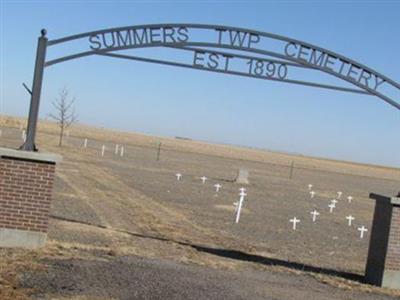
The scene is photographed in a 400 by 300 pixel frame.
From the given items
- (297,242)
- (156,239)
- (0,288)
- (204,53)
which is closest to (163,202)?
(297,242)

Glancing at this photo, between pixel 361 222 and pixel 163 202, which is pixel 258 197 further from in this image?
pixel 163 202

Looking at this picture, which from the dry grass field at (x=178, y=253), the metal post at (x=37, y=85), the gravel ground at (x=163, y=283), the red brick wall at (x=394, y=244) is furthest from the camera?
the red brick wall at (x=394, y=244)

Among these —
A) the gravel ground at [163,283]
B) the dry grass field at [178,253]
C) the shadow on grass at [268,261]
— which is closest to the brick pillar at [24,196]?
the dry grass field at [178,253]

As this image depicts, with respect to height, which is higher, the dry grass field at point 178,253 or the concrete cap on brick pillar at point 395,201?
the concrete cap on brick pillar at point 395,201

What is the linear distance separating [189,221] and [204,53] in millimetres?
7166

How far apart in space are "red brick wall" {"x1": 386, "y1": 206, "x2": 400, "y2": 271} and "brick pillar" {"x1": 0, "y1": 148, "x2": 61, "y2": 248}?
5755mm

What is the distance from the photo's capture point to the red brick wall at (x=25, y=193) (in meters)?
11.0

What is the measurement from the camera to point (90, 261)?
33.6ft

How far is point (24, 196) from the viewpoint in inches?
434

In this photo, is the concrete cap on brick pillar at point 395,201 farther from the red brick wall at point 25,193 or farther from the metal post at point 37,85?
the metal post at point 37,85

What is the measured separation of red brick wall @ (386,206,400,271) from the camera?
11.6m

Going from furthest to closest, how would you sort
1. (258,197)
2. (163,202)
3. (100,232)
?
(258,197) < (163,202) < (100,232)

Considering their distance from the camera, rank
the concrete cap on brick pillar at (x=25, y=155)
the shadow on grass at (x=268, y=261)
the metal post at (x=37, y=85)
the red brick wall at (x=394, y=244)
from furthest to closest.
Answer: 1. the shadow on grass at (x=268, y=261)
2. the red brick wall at (x=394, y=244)
3. the metal post at (x=37, y=85)
4. the concrete cap on brick pillar at (x=25, y=155)

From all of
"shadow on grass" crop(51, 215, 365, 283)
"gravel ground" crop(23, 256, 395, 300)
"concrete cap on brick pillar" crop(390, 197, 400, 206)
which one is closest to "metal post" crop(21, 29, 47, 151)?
"gravel ground" crop(23, 256, 395, 300)
